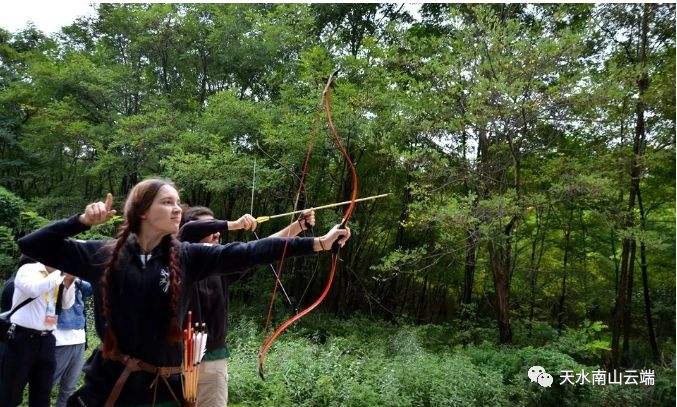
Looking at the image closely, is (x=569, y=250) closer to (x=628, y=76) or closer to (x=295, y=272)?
(x=628, y=76)

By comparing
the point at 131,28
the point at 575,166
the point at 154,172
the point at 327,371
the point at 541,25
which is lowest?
the point at 327,371

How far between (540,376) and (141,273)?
3.75 meters

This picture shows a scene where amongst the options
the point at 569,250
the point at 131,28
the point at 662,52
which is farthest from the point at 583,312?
the point at 131,28

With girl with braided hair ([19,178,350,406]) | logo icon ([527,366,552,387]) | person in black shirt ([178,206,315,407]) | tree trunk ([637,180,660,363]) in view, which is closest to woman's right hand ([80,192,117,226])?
girl with braided hair ([19,178,350,406])

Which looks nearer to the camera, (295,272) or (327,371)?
(327,371)

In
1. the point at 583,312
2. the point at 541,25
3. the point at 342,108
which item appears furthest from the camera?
the point at 583,312

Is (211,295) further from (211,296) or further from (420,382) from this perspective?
(420,382)

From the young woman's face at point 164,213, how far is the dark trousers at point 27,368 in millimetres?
1430

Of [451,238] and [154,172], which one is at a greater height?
[154,172]

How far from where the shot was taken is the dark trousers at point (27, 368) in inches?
86.4

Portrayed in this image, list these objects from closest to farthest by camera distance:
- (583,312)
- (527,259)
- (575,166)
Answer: (575,166), (583,312), (527,259)

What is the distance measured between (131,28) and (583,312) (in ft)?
30.0

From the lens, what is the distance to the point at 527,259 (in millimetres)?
8328

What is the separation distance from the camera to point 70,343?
258 cm
